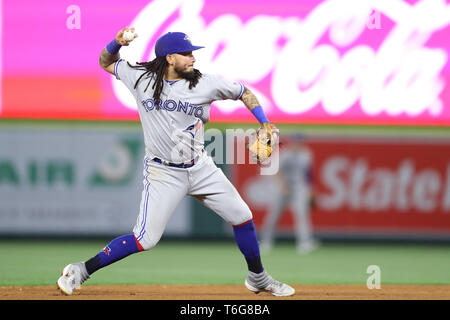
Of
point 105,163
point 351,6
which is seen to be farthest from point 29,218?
point 351,6

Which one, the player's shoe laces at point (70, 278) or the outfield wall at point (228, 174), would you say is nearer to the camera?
the player's shoe laces at point (70, 278)

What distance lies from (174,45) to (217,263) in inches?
188

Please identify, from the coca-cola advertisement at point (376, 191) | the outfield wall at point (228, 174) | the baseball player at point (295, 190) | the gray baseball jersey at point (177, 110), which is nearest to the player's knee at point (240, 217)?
the gray baseball jersey at point (177, 110)

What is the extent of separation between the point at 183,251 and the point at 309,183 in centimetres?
212

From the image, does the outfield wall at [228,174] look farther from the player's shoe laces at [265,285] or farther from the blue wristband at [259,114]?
the blue wristband at [259,114]

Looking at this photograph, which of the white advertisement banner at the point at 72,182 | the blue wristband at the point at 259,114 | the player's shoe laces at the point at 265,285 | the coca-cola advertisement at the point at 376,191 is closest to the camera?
the blue wristband at the point at 259,114

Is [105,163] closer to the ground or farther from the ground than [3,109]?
closer to the ground

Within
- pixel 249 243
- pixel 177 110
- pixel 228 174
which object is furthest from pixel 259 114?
pixel 228 174

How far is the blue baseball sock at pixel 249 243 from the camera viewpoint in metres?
5.61

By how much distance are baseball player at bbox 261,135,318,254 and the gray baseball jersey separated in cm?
595

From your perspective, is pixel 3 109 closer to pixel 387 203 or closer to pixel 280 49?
pixel 280 49

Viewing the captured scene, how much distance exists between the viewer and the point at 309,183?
11.4m

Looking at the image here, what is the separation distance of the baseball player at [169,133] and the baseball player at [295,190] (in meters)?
5.86

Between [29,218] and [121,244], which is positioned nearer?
[121,244]
